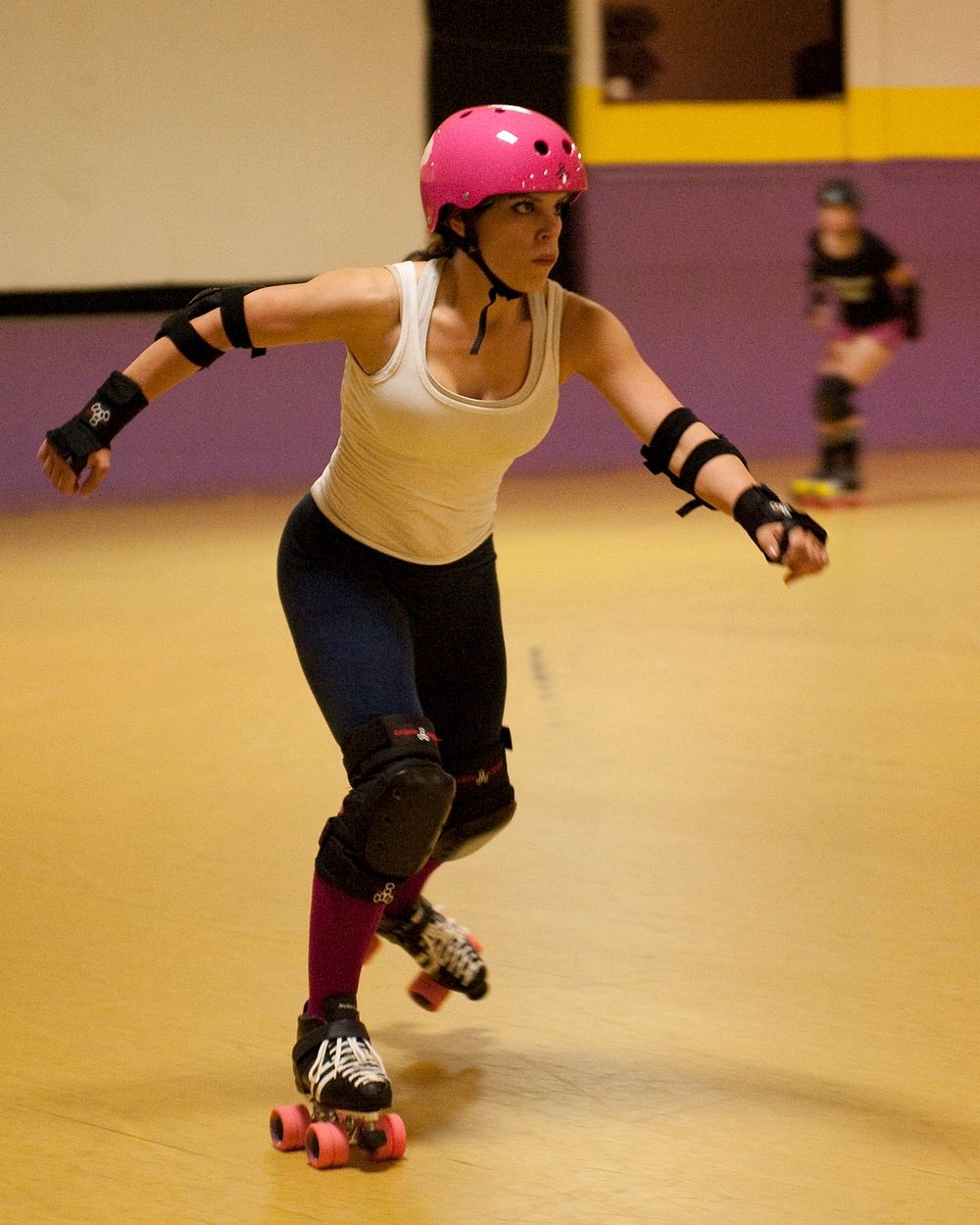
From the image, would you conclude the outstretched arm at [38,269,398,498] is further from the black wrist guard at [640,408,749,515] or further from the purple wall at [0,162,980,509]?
the purple wall at [0,162,980,509]

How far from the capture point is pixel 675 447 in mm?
2600

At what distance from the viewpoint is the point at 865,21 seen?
11109 millimetres

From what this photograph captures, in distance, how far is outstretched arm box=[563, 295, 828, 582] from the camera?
2.41 m

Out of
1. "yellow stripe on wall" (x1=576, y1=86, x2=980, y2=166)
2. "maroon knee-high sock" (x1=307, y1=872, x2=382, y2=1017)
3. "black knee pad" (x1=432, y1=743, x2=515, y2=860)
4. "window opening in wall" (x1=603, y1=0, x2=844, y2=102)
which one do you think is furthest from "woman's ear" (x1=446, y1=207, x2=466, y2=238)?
"window opening in wall" (x1=603, y1=0, x2=844, y2=102)

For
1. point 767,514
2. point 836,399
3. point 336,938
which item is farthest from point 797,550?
point 836,399

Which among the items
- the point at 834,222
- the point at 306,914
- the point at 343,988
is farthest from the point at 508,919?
the point at 834,222

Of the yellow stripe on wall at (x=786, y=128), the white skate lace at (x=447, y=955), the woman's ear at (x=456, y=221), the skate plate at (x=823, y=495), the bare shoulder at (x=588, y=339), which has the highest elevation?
the woman's ear at (x=456, y=221)

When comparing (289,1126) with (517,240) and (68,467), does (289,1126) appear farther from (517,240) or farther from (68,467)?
(517,240)

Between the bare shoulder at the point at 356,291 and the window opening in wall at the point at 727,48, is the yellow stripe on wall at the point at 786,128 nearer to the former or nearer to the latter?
the window opening in wall at the point at 727,48

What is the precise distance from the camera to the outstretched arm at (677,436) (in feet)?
7.90

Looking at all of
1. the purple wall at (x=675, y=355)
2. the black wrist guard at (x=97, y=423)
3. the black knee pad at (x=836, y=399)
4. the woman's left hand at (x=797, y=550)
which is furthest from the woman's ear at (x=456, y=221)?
the purple wall at (x=675, y=355)

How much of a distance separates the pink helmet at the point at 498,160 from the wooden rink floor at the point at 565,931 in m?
1.32

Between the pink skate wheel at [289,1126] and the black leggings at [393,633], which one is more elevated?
the black leggings at [393,633]

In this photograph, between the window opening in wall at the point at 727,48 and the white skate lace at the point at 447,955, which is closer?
the white skate lace at the point at 447,955
